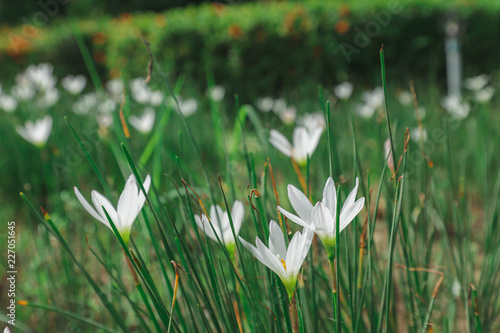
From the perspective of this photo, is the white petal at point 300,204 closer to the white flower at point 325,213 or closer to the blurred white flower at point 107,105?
the white flower at point 325,213

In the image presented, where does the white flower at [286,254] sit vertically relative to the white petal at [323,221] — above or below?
below

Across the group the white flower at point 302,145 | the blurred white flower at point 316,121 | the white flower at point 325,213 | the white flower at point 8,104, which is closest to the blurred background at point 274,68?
the white flower at point 8,104

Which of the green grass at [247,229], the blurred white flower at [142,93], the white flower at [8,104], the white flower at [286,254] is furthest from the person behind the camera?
the white flower at [8,104]

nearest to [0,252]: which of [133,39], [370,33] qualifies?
[133,39]

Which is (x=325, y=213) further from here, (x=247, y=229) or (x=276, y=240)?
(x=247, y=229)

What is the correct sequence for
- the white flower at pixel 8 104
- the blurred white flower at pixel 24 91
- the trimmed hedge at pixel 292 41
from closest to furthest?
the white flower at pixel 8 104 → the blurred white flower at pixel 24 91 → the trimmed hedge at pixel 292 41

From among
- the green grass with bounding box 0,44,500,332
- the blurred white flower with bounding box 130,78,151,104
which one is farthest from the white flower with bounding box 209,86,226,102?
A: the blurred white flower with bounding box 130,78,151,104
